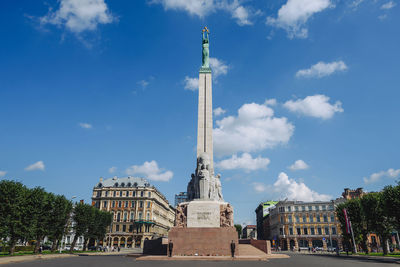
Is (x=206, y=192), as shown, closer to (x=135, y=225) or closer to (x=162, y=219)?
(x=135, y=225)

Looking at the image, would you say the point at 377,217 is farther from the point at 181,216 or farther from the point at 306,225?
the point at 306,225

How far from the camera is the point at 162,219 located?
99125 millimetres

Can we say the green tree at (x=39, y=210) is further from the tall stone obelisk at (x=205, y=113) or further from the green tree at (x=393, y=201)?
the green tree at (x=393, y=201)

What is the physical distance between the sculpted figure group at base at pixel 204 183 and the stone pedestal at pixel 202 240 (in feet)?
13.4

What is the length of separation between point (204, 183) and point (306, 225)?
61.7 m

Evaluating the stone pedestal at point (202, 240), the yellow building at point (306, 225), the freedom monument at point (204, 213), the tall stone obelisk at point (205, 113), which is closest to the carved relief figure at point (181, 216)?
the freedom monument at point (204, 213)

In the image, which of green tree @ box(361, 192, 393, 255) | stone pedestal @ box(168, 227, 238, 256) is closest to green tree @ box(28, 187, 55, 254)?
stone pedestal @ box(168, 227, 238, 256)

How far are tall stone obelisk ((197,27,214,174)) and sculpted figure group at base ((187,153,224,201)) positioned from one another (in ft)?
4.38

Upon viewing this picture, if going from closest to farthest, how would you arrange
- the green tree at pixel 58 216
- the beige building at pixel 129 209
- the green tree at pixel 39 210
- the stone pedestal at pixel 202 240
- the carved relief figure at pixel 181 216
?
the stone pedestal at pixel 202 240
the carved relief figure at pixel 181 216
the green tree at pixel 39 210
the green tree at pixel 58 216
the beige building at pixel 129 209

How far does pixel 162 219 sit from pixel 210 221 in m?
78.7

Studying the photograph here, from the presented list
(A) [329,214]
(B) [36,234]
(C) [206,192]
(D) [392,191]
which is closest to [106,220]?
(B) [36,234]

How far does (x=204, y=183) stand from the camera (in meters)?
27.3

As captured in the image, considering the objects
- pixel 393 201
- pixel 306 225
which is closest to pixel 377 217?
pixel 393 201

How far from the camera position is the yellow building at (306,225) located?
244 feet
